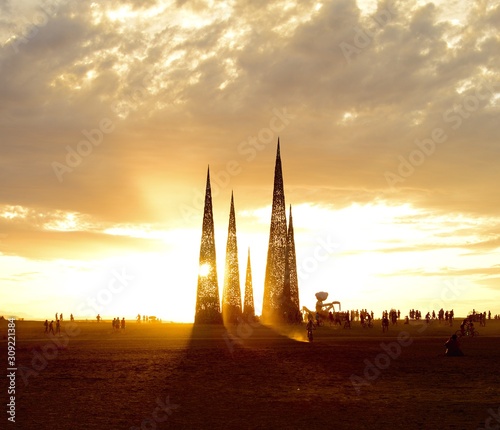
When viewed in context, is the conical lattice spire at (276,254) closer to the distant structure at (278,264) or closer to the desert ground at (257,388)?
the distant structure at (278,264)

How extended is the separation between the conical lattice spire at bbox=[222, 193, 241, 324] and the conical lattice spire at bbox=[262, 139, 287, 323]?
2962 millimetres

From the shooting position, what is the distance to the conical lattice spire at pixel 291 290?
63.3 meters

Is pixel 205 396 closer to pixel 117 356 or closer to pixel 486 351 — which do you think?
pixel 117 356

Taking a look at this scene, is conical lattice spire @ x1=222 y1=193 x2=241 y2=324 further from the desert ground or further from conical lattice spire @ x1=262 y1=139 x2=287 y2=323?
the desert ground

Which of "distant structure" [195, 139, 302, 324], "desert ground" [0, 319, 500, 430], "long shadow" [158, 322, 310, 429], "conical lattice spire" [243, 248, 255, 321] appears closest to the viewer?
"desert ground" [0, 319, 500, 430]

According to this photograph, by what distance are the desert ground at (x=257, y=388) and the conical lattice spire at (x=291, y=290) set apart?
30778mm

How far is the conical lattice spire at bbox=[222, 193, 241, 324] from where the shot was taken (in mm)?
65062

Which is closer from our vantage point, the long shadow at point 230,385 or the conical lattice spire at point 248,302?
the long shadow at point 230,385

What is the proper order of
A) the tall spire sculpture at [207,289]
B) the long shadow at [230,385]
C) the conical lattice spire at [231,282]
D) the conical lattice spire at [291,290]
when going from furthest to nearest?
1. the conical lattice spire at [231,282]
2. the conical lattice spire at [291,290]
3. the tall spire sculpture at [207,289]
4. the long shadow at [230,385]

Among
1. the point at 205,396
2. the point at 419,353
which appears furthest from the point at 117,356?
the point at 419,353

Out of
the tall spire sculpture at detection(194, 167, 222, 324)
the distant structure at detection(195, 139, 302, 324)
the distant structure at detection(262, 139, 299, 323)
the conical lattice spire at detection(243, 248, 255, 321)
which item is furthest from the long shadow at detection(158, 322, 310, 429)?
the conical lattice spire at detection(243, 248, 255, 321)

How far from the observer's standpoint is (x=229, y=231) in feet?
215

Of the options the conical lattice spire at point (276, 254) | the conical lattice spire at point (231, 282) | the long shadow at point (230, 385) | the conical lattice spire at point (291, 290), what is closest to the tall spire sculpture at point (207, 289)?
the conical lattice spire at point (231, 282)

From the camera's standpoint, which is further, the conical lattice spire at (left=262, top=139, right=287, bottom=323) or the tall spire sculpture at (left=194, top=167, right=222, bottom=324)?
the conical lattice spire at (left=262, top=139, right=287, bottom=323)
